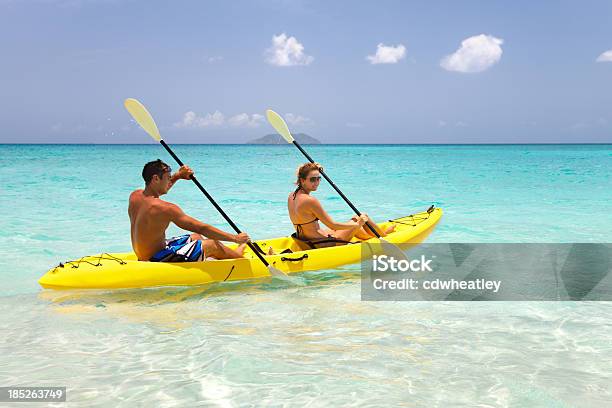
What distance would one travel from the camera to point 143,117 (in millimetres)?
6113

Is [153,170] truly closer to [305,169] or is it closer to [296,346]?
[305,169]

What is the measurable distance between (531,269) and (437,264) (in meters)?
1.03

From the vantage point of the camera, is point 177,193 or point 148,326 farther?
point 177,193

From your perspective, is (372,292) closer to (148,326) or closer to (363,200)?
(148,326)

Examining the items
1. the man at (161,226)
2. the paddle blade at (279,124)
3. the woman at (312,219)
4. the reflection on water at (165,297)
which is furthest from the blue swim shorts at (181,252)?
the paddle blade at (279,124)

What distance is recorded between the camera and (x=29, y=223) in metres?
9.66

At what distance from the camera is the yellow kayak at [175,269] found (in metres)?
4.81

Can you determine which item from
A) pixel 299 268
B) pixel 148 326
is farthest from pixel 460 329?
pixel 148 326

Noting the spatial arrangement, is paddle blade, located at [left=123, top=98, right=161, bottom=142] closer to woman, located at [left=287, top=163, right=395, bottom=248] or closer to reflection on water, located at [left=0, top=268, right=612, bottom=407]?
woman, located at [left=287, top=163, right=395, bottom=248]

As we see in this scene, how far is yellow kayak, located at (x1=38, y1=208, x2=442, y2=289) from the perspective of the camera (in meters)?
4.81

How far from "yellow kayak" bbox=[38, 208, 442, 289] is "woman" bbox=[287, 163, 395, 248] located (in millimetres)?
201

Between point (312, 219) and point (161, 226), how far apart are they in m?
1.68

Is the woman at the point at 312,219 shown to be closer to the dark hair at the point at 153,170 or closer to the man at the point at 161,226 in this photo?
the man at the point at 161,226

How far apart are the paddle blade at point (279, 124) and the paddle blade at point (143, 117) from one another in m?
1.98
